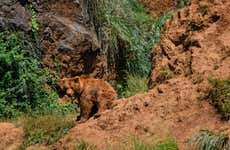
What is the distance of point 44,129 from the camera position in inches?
462

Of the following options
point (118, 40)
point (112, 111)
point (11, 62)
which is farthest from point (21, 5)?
point (112, 111)

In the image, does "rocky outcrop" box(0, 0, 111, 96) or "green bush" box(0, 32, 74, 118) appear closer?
"green bush" box(0, 32, 74, 118)

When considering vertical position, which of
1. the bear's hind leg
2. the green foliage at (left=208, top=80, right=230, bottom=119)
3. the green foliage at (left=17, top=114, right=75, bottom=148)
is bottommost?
the green foliage at (left=17, top=114, right=75, bottom=148)

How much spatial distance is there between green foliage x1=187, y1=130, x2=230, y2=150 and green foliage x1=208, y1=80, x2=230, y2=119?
571 mm

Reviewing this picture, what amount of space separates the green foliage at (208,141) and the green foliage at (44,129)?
3.02 meters

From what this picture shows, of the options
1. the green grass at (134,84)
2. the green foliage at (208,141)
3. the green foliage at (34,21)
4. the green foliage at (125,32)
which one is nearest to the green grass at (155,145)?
the green foliage at (208,141)

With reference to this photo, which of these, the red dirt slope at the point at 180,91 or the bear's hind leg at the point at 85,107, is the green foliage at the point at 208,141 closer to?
the red dirt slope at the point at 180,91

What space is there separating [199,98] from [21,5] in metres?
7.59

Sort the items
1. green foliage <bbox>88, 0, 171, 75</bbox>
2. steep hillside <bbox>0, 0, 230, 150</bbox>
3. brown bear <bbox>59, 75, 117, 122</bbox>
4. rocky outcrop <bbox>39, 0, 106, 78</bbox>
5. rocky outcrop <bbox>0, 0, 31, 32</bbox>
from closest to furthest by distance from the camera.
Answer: steep hillside <bbox>0, 0, 230, 150</bbox>
brown bear <bbox>59, 75, 117, 122</bbox>
rocky outcrop <bbox>0, 0, 31, 32</bbox>
rocky outcrop <bbox>39, 0, 106, 78</bbox>
green foliage <bbox>88, 0, 171, 75</bbox>

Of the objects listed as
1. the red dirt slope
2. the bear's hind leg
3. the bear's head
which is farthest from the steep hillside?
the bear's head

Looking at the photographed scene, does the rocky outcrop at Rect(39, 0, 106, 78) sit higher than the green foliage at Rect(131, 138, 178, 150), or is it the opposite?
the rocky outcrop at Rect(39, 0, 106, 78)

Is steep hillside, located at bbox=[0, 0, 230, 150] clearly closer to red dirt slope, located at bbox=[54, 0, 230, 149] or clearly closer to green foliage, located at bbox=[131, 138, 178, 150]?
red dirt slope, located at bbox=[54, 0, 230, 149]

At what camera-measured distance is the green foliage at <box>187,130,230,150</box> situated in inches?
342

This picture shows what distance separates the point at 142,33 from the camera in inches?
746
